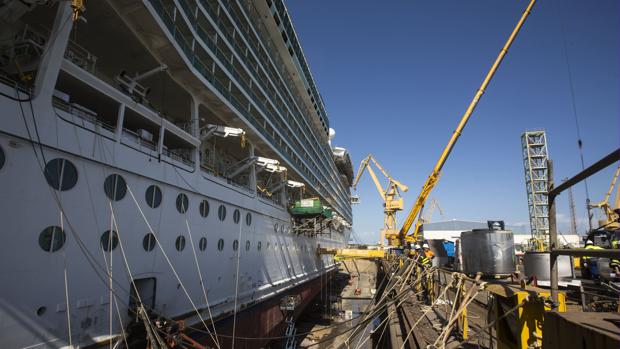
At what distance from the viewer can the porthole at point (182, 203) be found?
10641 mm

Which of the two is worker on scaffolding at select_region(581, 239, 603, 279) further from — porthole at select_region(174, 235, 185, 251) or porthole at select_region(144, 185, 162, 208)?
porthole at select_region(144, 185, 162, 208)

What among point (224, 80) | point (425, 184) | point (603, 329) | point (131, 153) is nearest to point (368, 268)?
point (425, 184)

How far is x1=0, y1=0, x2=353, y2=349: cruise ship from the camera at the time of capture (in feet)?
21.0

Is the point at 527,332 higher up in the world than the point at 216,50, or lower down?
lower down

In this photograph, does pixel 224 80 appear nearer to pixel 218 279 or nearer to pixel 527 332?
pixel 218 279

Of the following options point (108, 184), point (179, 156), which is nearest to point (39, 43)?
point (108, 184)

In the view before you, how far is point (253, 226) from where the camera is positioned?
16406mm

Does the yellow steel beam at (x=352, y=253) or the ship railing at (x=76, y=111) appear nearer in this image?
the ship railing at (x=76, y=111)

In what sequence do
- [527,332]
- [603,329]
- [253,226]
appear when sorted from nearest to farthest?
[603,329] < [527,332] < [253,226]

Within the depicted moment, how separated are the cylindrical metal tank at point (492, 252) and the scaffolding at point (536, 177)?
51273mm

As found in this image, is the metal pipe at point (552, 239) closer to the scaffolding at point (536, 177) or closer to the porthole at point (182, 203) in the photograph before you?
the porthole at point (182, 203)

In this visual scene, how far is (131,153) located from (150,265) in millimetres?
3141

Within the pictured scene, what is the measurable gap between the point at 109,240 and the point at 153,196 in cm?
191

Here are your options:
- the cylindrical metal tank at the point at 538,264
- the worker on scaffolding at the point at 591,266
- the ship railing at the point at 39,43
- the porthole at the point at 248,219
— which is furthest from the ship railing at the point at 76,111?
the worker on scaffolding at the point at 591,266
